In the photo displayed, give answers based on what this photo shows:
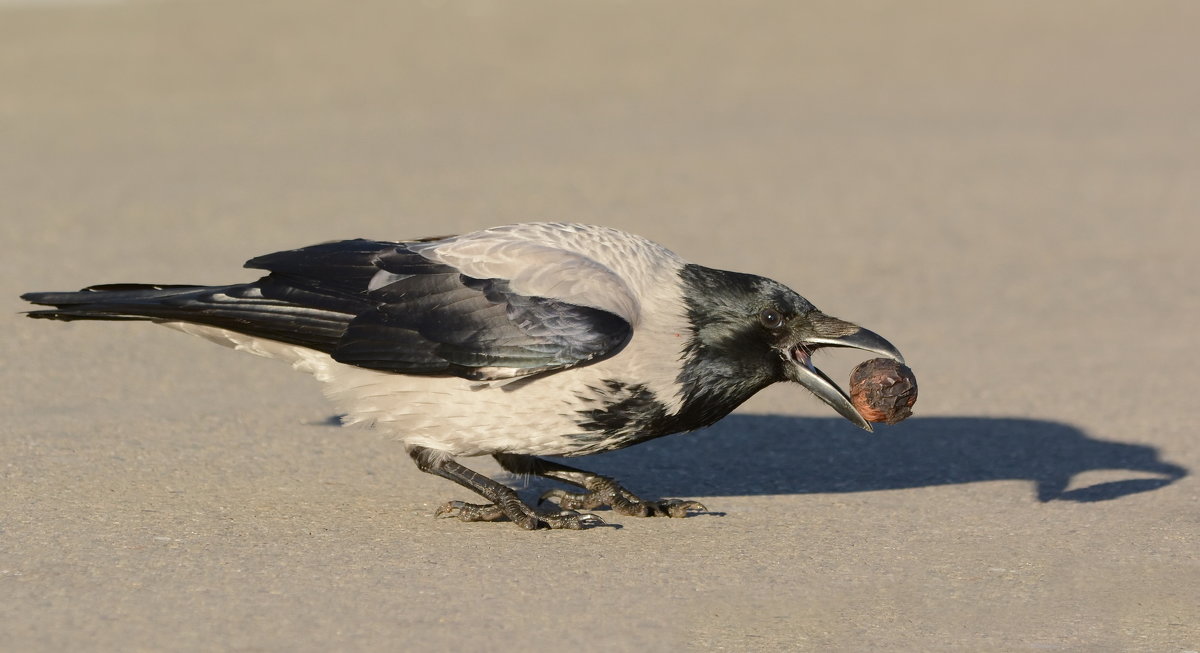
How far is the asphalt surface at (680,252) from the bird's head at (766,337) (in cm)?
58

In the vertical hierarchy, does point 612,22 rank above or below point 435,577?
above

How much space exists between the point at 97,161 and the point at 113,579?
7635 mm

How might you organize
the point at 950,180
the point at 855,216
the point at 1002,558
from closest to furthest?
1. the point at 1002,558
2. the point at 855,216
3. the point at 950,180

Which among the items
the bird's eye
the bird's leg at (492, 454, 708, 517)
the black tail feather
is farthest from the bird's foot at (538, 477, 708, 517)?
the black tail feather

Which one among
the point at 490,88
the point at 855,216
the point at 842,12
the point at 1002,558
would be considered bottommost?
the point at 1002,558

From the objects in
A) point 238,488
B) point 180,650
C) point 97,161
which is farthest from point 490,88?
point 180,650

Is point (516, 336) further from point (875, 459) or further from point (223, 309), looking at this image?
point (875, 459)

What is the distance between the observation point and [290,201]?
11125 mm

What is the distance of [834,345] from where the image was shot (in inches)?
230

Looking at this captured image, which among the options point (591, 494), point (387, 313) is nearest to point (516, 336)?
point (387, 313)

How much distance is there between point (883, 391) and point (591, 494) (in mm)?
1213

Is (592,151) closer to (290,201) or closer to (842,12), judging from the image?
(290,201)

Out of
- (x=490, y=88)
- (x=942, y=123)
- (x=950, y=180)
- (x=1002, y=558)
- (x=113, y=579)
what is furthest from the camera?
(x=490, y=88)

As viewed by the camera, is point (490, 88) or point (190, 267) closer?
point (190, 267)
